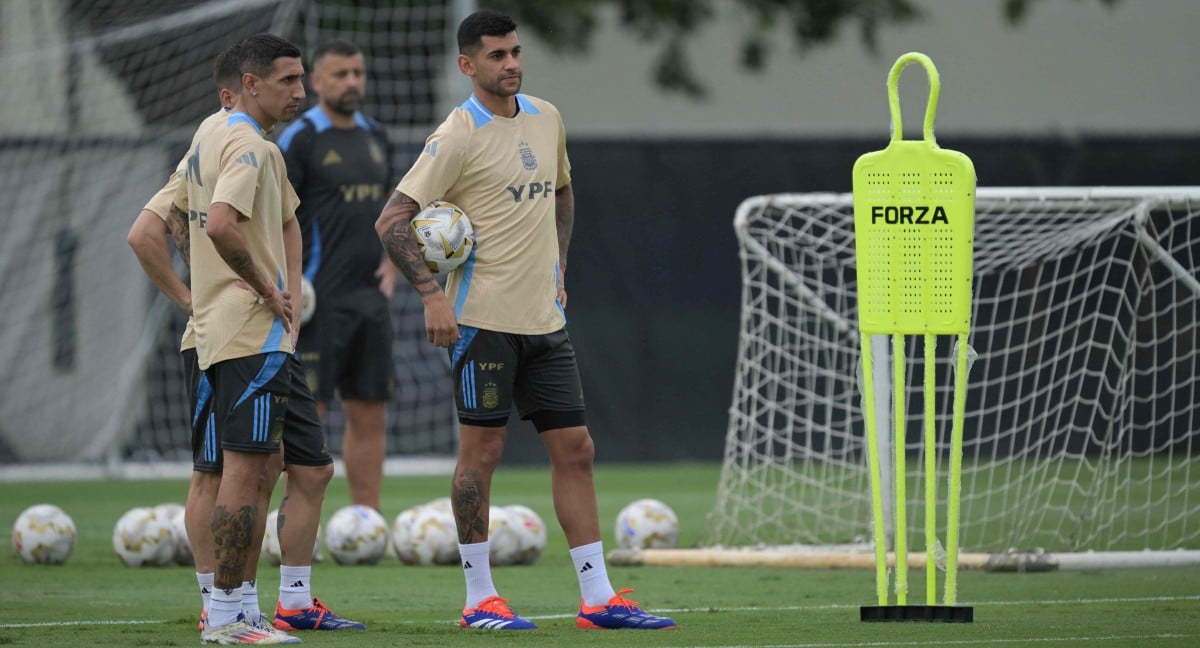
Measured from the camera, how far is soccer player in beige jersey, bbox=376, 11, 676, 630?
6.12 meters

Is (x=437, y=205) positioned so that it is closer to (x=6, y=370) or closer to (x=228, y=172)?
(x=228, y=172)

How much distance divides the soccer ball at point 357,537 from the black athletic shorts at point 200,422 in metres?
2.42

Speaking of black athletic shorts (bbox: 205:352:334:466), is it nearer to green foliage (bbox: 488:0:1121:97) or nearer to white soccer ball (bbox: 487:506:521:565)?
white soccer ball (bbox: 487:506:521:565)

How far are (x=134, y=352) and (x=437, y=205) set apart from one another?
10713mm

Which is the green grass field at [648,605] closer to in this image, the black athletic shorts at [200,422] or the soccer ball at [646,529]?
the soccer ball at [646,529]

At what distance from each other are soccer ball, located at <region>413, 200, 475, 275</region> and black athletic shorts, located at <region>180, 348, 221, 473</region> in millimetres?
878

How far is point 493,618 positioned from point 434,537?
269cm

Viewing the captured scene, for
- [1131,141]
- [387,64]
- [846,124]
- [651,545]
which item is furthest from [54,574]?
[846,124]

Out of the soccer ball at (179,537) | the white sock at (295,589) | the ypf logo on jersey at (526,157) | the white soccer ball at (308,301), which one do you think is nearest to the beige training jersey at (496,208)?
the ypf logo on jersey at (526,157)

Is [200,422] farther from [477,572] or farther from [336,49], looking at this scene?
[336,49]

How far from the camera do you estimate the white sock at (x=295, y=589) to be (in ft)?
20.0

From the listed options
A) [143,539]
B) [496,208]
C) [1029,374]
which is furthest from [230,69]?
[1029,374]

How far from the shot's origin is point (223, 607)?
5.57 m

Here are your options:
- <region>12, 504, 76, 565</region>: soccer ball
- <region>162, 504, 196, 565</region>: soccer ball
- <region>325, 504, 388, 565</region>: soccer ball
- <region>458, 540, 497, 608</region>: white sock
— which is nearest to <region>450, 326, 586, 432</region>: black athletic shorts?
<region>458, 540, 497, 608</region>: white sock
